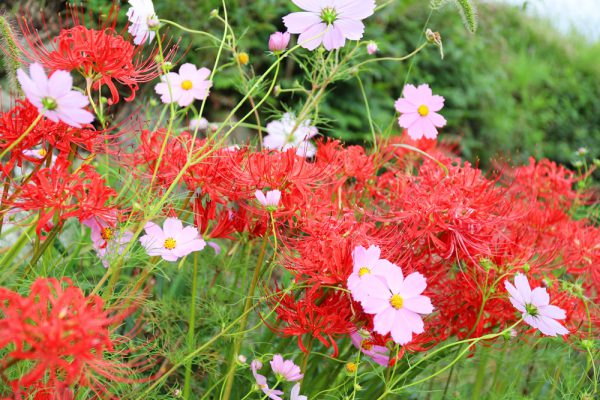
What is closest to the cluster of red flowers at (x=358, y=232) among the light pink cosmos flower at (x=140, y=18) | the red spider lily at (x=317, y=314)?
the red spider lily at (x=317, y=314)

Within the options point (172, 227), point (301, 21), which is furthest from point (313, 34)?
point (172, 227)

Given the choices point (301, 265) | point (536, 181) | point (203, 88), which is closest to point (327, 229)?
point (301, 265)

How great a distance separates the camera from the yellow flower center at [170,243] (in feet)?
4.06

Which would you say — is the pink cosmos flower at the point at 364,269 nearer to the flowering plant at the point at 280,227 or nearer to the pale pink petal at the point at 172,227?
the flowering plant at the point at 280,227

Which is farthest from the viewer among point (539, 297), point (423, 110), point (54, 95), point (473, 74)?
point (473, 74)

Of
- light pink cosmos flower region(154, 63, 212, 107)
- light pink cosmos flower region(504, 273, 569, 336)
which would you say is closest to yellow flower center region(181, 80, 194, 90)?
A: light pink cosmos flower region(154, 63, 212, 107)

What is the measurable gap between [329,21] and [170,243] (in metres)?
0.52

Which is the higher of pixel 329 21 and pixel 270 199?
pixel 329 21

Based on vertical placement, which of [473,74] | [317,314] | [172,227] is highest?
[172,227]

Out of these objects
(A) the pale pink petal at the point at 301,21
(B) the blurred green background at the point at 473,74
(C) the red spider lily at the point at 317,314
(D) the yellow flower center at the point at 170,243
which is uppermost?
(A) the pale pink petal at the point at 301,21

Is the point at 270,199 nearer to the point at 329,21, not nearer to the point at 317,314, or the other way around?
the point at 317,314

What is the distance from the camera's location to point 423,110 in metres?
1.53

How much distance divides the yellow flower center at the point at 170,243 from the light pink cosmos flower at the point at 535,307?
61 centimetres

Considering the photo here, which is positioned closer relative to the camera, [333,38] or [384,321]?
[384,321]
